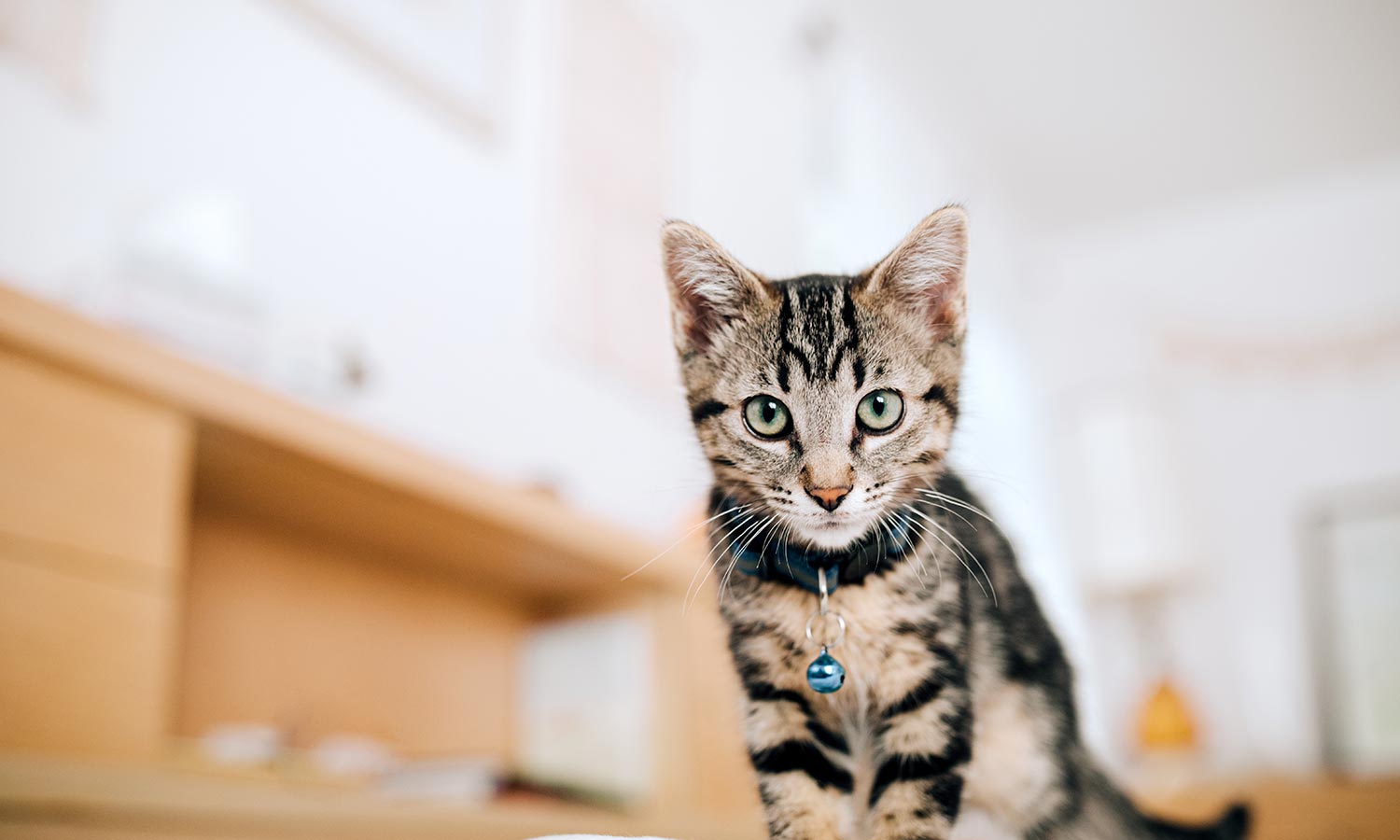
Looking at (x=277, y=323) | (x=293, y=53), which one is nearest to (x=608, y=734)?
(x=277, y=323)

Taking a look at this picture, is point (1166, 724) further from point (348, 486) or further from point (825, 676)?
point (825, 676)

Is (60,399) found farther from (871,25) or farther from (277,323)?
(871,25)

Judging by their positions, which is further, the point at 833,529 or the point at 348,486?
the point at 348,486

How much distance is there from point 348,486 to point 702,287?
2.71ft

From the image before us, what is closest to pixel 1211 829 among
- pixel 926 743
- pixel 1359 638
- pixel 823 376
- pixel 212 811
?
pixel 926 743

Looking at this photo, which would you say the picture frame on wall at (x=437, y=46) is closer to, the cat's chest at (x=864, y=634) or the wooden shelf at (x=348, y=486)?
the wooden shelf at (x=348, y=486)

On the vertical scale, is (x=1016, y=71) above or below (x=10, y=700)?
above

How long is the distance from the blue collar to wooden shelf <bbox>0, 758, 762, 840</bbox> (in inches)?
6.5

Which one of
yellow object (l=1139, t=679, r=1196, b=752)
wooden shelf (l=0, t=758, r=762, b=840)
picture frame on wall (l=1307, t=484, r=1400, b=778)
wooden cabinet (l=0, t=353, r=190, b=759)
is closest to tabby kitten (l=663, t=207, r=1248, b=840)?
wooden shelf (l=0, t=758, r=762, b=840)

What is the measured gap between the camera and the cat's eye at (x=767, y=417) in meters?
0.52

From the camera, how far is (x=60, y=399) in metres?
0.88

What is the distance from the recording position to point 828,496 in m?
0.50

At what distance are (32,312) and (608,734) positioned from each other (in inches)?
42.1

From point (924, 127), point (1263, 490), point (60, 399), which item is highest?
point (924, 127)
